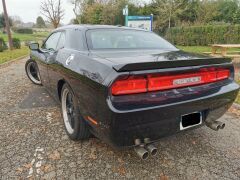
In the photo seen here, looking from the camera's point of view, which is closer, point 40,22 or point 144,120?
point 144,120

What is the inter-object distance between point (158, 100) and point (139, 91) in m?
0.19

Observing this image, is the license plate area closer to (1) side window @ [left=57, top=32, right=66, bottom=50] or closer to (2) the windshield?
(2) the windshield

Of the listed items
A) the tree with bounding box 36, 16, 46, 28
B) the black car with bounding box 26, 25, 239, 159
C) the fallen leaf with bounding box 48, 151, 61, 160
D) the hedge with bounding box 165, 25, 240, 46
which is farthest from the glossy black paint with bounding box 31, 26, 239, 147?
the tree with bounding box 36, 16, 46, 28

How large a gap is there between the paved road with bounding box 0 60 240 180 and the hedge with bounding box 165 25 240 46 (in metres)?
15.2

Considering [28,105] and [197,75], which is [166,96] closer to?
[197,75]

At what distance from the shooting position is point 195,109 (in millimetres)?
2170

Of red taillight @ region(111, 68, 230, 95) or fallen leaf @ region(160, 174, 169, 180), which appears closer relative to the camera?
red taillight @ region(111, 68, 230, 95)

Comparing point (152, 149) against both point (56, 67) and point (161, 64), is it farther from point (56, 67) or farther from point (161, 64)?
point (56, 67)

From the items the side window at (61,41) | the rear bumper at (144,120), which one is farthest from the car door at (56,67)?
the rear bumper at (144,120)

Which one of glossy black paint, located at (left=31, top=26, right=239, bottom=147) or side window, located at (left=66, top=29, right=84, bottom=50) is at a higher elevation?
side window, located at (left=66, top=29, right=84, bottom=50)

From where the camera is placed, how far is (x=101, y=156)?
8.30 feet

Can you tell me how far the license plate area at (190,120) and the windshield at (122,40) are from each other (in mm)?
1186

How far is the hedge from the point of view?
16.5 metres

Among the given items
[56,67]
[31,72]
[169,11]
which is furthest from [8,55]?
[169,11]
